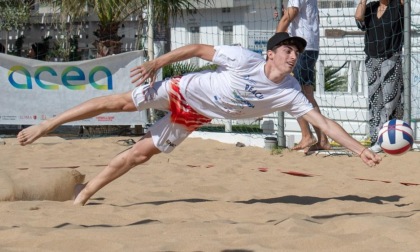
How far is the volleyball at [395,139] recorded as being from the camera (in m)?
6.09

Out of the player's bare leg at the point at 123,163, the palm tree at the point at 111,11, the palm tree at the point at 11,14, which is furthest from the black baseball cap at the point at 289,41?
the palm tree at the point at 11,14

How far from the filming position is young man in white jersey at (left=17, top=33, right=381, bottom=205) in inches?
240

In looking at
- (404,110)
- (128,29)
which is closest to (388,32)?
(404,110)

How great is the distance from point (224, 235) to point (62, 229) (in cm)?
94

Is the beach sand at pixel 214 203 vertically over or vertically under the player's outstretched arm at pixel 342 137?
under

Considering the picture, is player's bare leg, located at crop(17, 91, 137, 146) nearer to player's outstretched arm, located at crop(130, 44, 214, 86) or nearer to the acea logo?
player's outstretched arm, located at crop(130, 44, 214, 86)

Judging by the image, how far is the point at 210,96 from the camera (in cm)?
623

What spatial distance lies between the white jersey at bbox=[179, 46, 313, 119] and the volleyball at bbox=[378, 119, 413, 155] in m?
0.57

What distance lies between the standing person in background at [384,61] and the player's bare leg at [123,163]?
4.46 meters

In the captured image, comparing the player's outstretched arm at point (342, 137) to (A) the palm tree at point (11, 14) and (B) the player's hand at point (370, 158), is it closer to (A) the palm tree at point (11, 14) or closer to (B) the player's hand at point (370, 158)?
(B) the player's hand at point (370, 158)

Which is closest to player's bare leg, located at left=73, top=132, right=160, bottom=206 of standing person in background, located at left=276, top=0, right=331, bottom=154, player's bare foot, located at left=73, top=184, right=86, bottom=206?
player's bare foot, located at left=73, top=184, right=86, bottom=206

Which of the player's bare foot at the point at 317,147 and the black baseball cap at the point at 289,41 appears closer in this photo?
the black baseball cap at the point at 289,41

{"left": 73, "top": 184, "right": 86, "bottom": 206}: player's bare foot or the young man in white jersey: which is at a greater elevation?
the young man in white jersey

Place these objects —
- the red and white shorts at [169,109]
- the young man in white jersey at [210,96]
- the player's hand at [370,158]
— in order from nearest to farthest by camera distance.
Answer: the player's hand at [370,158], the young man in white jersey at [210,96], the red and white shorts at [169,109]
